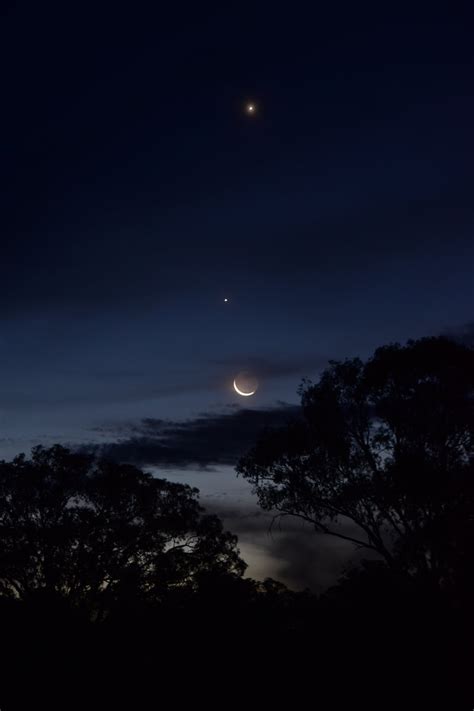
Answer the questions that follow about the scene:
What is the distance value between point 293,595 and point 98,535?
14.0m

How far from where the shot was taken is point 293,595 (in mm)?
39469

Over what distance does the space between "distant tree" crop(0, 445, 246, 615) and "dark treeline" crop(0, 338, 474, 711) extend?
0.10 metres

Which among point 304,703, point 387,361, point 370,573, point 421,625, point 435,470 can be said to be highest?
point 387,361

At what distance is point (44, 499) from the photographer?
38.2 metres

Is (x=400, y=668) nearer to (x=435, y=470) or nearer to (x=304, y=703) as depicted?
(x=304, y=703)

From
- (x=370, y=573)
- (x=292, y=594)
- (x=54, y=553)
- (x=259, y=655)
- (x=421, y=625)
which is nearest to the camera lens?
(x=421, y=625)

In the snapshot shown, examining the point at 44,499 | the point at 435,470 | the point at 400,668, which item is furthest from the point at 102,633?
the point at 435,470

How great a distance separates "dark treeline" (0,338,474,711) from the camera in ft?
67.3

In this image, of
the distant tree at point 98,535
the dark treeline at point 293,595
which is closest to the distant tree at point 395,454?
the dark treeline at point 293,595

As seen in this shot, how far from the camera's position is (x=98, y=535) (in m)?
37.8

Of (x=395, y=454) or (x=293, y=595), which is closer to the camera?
(x=395, y=454)

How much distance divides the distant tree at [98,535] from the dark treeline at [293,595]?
97 mm

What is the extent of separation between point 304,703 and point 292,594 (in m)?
21.0

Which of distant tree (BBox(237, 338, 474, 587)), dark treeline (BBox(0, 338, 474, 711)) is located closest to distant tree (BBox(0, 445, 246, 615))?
dark treeline (BBox(0, 338, 474, 711))
